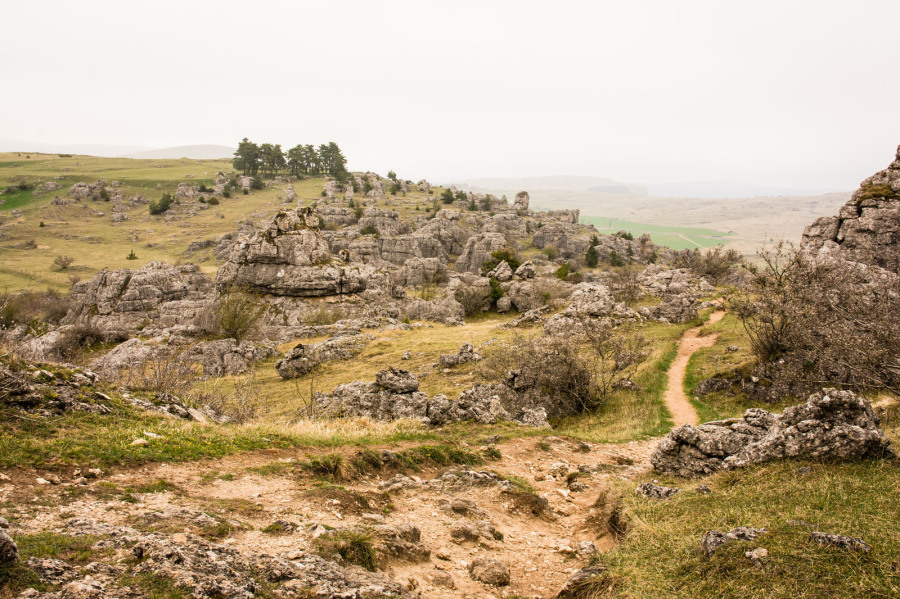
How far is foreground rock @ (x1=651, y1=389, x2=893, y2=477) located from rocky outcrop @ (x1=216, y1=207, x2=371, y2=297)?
129 feet

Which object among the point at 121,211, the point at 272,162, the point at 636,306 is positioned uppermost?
the point at 272,162

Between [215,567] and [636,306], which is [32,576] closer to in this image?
[215,567]

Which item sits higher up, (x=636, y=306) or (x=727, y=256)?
(x=727, y=256)

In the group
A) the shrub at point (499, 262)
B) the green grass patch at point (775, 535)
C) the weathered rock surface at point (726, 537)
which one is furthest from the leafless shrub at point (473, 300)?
the weathered rock surface at point (726, 537)

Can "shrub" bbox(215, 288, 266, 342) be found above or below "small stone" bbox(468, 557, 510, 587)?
below

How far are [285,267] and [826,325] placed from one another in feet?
140

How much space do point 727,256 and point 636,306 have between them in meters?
20.8

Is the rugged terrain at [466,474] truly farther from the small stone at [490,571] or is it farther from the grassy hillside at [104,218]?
the grassy hillside at [104,218]

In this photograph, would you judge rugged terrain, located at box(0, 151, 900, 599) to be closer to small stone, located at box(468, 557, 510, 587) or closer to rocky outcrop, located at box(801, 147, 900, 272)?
small stone, located at box(468, 557, 510, 587)

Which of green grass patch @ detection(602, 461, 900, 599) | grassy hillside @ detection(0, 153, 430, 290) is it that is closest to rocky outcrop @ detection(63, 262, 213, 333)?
grassy hillside @ detection(0, 153, 430, 290)

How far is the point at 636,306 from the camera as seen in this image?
36.6m

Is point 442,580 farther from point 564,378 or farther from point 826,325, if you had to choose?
point 826,325

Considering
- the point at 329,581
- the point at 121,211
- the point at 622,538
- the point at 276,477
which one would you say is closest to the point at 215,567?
the point at 329,581

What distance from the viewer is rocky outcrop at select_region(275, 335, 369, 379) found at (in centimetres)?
2738
